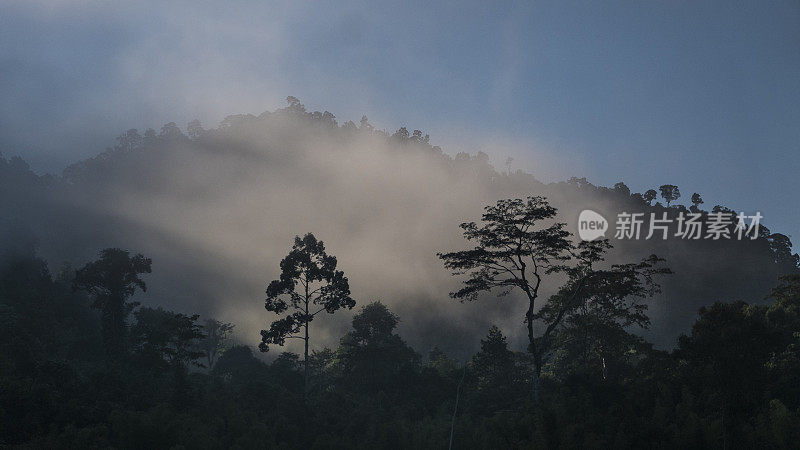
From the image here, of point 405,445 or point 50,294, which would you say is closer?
point 405,445

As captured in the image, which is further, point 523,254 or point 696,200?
point 696,200

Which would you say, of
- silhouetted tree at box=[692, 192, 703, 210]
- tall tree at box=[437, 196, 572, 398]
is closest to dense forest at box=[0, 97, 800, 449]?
tall tree at box=[437, 196, 572, 398]

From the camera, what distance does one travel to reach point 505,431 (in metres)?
22.1

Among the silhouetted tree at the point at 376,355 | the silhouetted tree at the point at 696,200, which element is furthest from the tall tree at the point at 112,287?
the silhouetted tree at the point at 696,200

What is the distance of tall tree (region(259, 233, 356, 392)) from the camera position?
38062mm

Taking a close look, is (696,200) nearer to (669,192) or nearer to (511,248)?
(669,192)

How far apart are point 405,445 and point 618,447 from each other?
1280cm

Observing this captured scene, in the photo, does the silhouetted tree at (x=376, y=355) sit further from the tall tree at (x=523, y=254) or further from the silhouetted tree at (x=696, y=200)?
the silhouetted tree at (x=696, y=200)

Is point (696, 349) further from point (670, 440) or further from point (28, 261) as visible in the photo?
point (28, 261)

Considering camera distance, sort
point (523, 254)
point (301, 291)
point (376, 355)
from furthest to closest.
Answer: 1. point (376, 355)
2. point (301, 291)
3. point (523, 254)

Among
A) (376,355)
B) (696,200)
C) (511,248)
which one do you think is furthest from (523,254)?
(696,200)

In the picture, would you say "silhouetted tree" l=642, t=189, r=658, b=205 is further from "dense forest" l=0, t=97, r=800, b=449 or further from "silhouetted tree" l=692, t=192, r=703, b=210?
"dense forest" l=0, t=97, r=800, b=449

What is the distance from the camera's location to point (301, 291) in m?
39.8

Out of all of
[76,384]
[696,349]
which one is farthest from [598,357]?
[76,384]
